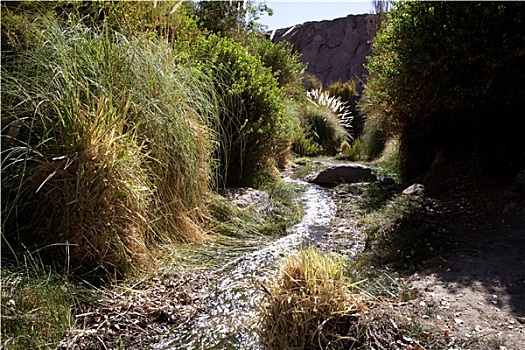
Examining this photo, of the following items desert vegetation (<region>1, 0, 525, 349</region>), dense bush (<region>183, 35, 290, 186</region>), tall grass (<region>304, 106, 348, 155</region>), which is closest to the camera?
desert vegetation (<region>1, 0, 525, 349</region>)

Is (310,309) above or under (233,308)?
above

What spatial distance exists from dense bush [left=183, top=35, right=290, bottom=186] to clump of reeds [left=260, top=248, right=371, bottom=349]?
2.35 m

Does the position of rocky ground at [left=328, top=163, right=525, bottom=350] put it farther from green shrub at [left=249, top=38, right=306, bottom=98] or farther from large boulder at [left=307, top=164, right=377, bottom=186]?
green shrub at [left=249, top=38, right=306, bottom=98]

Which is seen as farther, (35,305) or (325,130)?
(325,130)

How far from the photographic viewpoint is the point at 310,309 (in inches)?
62.1

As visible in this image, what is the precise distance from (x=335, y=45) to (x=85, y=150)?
15.5m

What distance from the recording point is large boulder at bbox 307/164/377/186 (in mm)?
5426

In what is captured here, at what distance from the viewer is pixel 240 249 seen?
2.89 m

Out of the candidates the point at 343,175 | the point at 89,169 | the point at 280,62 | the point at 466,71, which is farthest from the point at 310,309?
the point at 280,62

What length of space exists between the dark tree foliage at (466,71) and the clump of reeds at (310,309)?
231cm

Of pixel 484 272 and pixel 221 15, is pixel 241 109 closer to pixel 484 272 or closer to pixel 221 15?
pixel 484 272

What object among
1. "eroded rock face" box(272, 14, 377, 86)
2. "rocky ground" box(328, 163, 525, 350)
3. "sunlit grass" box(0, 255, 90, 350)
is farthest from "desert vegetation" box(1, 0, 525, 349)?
"eroded rock face" box(272, 14, 377, 86)

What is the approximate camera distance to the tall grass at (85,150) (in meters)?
2.10

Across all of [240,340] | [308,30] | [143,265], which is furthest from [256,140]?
[308,30]
